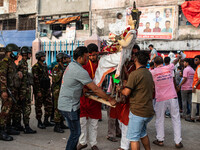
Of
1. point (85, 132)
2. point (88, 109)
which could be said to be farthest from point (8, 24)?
point (85, 132)

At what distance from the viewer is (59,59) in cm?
607

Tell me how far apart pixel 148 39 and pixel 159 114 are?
12.2 metres

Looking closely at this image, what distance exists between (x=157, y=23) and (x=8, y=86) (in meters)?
13.1

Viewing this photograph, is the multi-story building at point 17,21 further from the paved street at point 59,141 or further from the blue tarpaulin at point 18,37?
the paved street at point 59,141

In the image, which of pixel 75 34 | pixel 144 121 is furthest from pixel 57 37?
pixel 144 121

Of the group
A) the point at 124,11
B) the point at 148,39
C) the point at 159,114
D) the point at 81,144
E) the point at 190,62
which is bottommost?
the point at 81,144

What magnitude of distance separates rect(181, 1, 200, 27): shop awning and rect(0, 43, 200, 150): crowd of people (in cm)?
861

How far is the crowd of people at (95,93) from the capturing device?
3457mm

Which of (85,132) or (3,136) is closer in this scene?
(85,132)

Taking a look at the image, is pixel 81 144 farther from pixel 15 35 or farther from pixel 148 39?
pixel 15 35

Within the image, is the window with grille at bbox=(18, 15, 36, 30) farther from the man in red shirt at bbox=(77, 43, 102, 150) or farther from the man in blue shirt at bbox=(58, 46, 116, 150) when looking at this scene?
the man in blue shirt at bbox=(58, 46, 116, 150)

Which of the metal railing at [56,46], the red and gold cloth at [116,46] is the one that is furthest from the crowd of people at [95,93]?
the metal railing at [56,46]

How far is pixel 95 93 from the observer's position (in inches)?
139

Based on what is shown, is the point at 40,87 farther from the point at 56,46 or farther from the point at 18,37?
the point at 18,37
